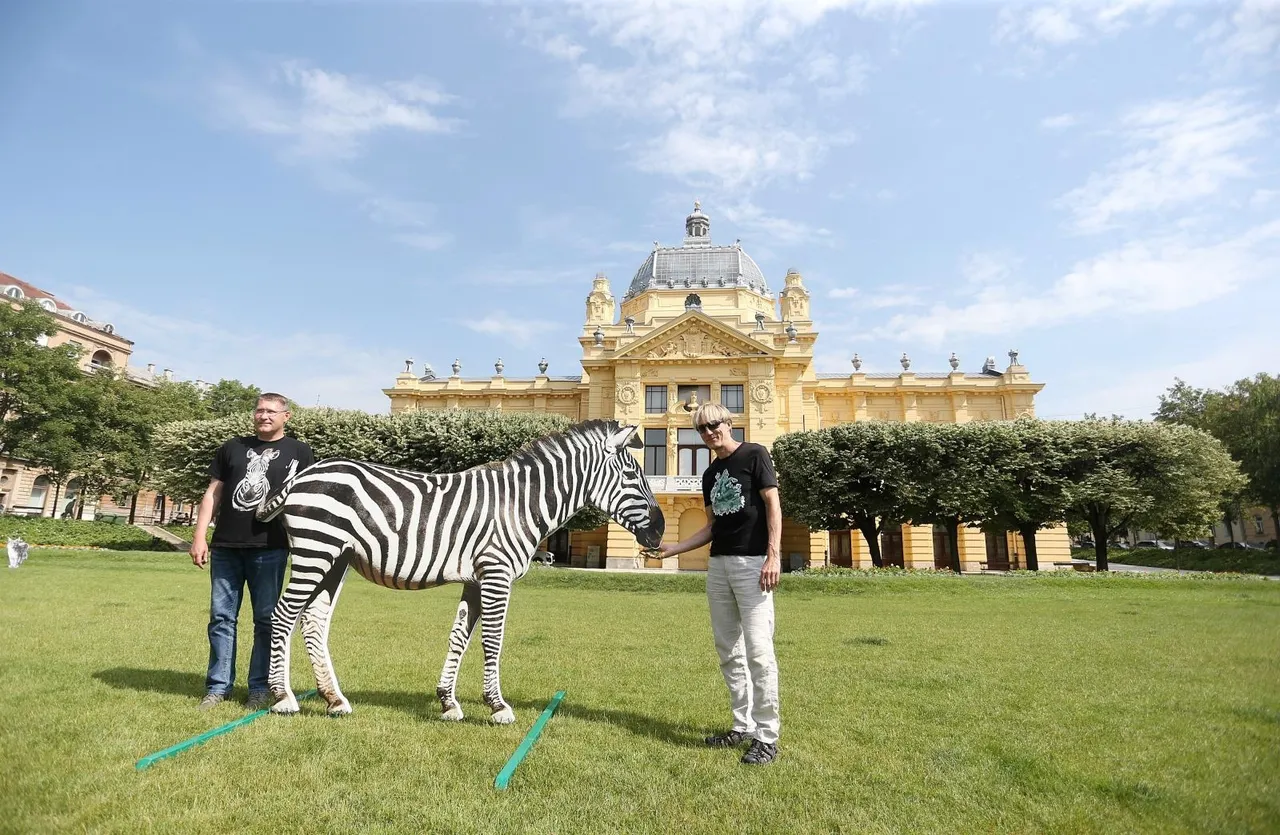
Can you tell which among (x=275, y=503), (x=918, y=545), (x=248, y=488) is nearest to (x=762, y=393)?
(x=918, y=545)

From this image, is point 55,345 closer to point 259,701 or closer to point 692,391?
point 692,391

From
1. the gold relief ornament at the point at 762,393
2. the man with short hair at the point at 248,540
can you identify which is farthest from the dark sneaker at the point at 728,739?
the gold relief ornament at the point at 762,393

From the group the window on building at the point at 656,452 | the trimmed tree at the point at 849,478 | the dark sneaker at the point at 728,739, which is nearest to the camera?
the dark sneaker at the point at 728,739

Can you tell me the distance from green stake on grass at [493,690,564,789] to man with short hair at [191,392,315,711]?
283 centimetres

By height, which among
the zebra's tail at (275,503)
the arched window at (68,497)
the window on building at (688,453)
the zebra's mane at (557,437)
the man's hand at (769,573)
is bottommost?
the man's hand at (769,573)

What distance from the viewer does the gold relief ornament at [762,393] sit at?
42.9 metres

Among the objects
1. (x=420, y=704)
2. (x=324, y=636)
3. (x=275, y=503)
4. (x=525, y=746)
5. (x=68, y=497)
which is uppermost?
(x=68, y=497)

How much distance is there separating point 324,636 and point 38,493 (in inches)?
2702

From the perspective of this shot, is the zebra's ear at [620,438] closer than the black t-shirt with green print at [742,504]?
No

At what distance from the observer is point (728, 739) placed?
538cm

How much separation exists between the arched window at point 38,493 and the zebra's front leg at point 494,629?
218 ft

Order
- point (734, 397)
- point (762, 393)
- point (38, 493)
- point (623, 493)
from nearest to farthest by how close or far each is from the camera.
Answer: point (623, 493), point (762, 393), point (734, 397), point (38, 493)

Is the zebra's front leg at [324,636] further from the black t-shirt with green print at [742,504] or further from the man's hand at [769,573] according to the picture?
the man's hand at [769,573]

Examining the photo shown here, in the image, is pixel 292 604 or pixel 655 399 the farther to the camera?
pixel 655 399
